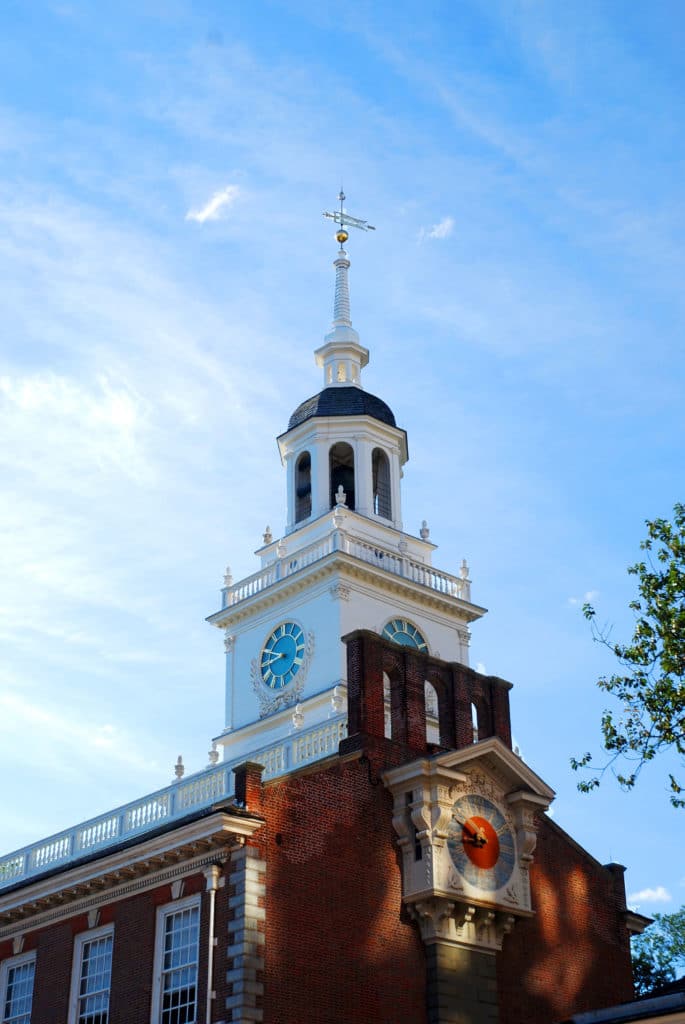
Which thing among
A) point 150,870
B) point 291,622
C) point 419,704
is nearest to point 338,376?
point 291,622

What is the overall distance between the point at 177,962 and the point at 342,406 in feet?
96.8

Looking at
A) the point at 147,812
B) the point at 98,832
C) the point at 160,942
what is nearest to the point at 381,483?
the point at 98,832

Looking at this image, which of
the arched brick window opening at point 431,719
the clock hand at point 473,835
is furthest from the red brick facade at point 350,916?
the arched brick window opening at point 431,719

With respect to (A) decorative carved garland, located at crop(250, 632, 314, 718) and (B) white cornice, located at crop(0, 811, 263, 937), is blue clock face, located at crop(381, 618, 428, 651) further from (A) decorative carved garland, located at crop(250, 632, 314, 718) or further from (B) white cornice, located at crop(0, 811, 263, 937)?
(B) white cornice, located at crop(0, 811, 263, 937)

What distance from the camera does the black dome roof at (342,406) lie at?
181ft

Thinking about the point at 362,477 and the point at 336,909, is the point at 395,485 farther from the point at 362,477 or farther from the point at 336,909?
the point at 336,909

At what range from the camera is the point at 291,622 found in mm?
50344

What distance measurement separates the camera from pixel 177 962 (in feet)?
94.8

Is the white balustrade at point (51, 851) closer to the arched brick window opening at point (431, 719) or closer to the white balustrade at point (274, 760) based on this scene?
the white balustrade at point (274, 760)

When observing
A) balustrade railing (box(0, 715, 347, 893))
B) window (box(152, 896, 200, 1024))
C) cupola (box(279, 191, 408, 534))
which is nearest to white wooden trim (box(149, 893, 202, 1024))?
window (box(152, 896, 200, 1024))

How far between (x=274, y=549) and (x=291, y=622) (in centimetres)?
413

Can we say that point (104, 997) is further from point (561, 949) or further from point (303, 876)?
point (561, 949)

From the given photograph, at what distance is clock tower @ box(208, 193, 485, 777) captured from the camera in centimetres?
4872

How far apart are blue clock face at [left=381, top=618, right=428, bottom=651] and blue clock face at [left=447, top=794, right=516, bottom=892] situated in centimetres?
1781
